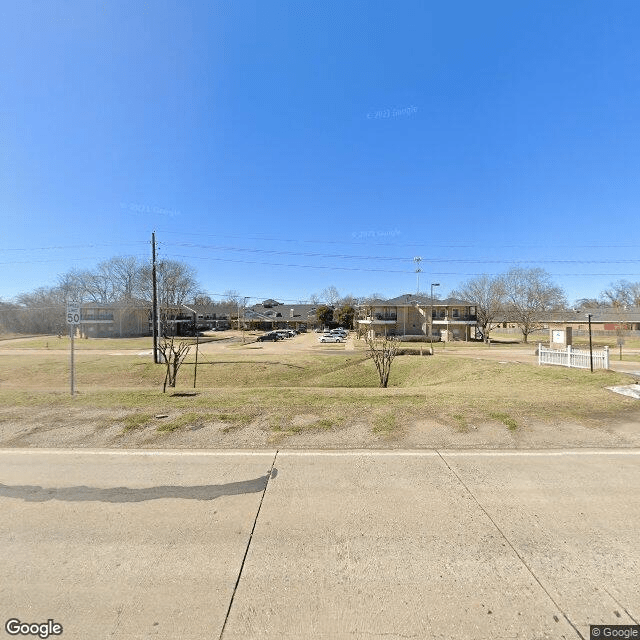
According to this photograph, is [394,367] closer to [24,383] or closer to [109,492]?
[109,492]

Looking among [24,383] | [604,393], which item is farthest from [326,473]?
[24,383]

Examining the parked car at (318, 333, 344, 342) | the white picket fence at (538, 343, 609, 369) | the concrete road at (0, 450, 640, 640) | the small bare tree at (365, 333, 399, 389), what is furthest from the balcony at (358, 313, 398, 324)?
the concrete road at (0, 450, 640, 640)

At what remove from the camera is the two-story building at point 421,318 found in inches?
1982

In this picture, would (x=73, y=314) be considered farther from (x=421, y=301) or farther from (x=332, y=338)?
(x=421, y=301)

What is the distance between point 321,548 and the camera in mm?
2998

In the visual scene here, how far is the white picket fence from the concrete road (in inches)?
556

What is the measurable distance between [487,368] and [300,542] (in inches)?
736

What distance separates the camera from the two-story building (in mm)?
→ 50344

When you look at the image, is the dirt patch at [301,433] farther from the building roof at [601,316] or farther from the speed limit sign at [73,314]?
the building roof at [601,316]

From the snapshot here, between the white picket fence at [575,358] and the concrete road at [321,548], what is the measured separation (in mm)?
14124

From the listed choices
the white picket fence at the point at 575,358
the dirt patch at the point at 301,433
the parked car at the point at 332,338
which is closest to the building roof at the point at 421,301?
the parked car at the point at 332,338

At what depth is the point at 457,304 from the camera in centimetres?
5075

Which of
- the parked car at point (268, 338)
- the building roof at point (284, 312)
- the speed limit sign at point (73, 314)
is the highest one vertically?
the building roof at point (284, 312)

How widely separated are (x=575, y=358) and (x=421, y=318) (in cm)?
3603
